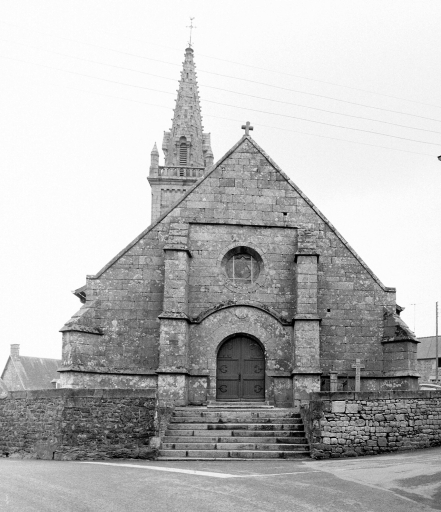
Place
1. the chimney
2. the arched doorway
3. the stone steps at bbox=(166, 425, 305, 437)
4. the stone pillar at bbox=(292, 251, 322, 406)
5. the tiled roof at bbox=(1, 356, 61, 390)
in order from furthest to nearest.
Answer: the chimney < the tiled roof at bbox=(1, 356, 61, 390) < the arched doorway < the stone pillar at bbox=(292, 251, 322, 406) < the stone steps at bbox=(166, 425, 305, 437)

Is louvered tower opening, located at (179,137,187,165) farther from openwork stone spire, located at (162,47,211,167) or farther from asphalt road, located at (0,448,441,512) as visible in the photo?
asphalt road, located at (0,448,441,512)

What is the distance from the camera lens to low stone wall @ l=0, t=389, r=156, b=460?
48.7ft

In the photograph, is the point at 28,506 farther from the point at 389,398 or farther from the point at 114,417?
the point at 389,398

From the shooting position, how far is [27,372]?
56.1 m

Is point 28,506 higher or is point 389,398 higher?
point 389,398

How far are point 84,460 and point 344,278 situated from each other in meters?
9.74

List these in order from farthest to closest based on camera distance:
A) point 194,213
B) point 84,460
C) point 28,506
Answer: point 194,213 → point 84,460 → point 28,506

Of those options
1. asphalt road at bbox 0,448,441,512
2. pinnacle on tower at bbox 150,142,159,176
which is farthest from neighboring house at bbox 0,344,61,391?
asphalt road at bbox 0,448,441,512

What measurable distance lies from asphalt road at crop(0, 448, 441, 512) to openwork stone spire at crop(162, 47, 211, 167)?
111 feet

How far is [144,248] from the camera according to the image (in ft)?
67.2

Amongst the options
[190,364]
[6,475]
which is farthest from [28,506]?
[190,364]

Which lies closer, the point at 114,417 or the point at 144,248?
the point at 114,417

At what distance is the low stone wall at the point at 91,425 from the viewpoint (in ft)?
48.7

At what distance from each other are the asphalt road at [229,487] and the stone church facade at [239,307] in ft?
20.0
